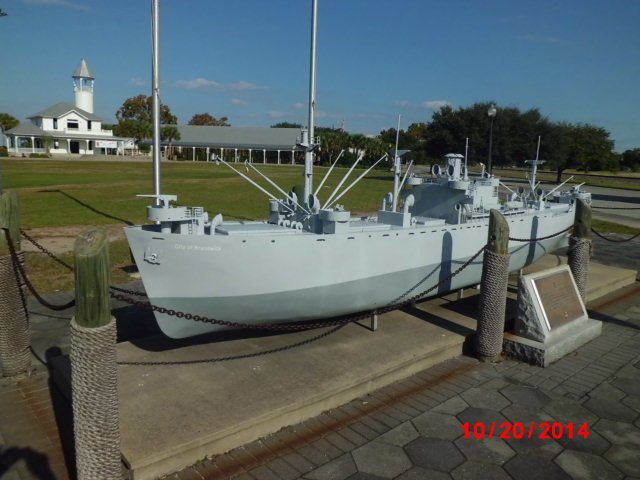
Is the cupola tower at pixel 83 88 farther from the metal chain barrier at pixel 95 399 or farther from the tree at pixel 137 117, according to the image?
the metal chain barrier at pixel 95 399

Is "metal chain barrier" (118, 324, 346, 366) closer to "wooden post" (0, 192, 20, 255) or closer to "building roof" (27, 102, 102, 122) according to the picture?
"wooden post" (0, 192, 20, 255)

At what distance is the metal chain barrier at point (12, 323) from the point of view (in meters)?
6.21

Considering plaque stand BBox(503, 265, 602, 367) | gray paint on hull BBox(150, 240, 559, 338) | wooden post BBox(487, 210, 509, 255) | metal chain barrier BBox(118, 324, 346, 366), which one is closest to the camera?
A: metal chain barrier BBox(118, 324, 346, 366)

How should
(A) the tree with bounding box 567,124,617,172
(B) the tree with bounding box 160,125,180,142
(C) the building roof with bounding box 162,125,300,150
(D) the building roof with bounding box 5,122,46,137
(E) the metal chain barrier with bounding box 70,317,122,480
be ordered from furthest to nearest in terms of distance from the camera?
(B) the tree with bounding box 160,125,180,142
(C) the building roof with bounding box 162,125,300,150
(D) the building roof with bounding box 5,122,46,137
(A) the tree with bounding box 567,124,617,172
(E) the metal chain barrier with bounding box 70,317,122,480

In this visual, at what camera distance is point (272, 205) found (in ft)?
28.4

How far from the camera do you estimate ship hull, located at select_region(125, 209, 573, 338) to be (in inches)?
243

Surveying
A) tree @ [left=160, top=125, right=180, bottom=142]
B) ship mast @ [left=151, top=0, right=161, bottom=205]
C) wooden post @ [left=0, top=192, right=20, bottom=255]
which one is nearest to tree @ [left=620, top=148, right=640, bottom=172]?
tree @ [left=160, top=125, right=180, bottom=142]

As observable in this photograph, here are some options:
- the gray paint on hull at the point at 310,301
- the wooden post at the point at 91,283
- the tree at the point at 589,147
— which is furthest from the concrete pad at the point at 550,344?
the tree at the point at 589,147

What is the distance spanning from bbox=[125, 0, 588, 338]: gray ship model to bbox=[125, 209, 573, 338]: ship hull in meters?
0.01

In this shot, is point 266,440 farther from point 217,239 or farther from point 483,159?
point 483,159

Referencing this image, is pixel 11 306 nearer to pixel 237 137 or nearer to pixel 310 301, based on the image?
pixel 310 301

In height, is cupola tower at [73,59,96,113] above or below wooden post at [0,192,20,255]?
above

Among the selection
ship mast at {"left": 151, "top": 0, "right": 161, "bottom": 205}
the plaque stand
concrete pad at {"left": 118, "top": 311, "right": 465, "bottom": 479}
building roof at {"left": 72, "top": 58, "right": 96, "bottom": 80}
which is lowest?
concrete pad at {"left": 118, "top": 311, "right": 465, "bottom": 479}

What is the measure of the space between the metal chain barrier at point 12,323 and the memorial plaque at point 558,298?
750cm
